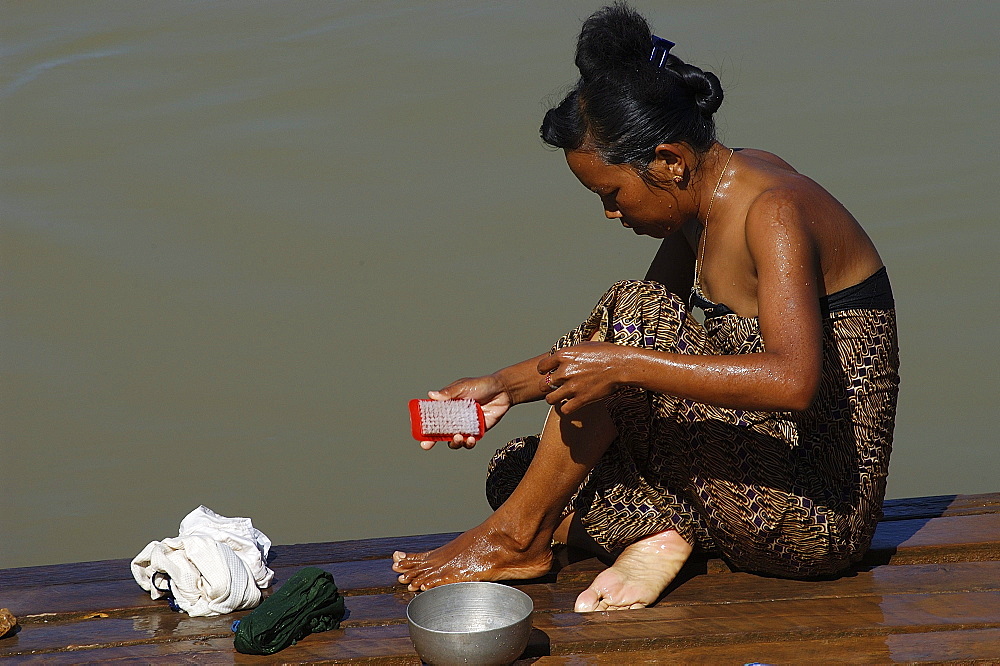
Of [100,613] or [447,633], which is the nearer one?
[447,633]

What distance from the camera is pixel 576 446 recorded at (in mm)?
2713

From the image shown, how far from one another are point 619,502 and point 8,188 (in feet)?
18.0

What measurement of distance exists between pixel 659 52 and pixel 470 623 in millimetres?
1359

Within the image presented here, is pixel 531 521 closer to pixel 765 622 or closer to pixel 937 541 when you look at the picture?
pixel 765 622

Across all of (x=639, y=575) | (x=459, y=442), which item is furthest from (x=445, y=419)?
(x=639, y=575)

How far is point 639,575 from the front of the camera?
2826 millimetres

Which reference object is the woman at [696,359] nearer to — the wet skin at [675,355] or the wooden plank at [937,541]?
the wet skin at [675,355]

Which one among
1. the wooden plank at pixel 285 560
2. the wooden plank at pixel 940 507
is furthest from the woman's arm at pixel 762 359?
the wooden plank at pixel 940 507

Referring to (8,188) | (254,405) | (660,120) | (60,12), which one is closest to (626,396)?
(660,120)

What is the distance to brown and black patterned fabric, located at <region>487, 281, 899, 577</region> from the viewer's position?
2.64 meters

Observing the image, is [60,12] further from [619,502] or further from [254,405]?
[619,502]

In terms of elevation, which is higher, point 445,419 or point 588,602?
point 445,419

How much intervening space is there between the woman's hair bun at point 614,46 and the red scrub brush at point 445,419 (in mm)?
837

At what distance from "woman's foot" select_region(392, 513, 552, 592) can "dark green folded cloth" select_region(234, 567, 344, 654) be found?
26 cm
